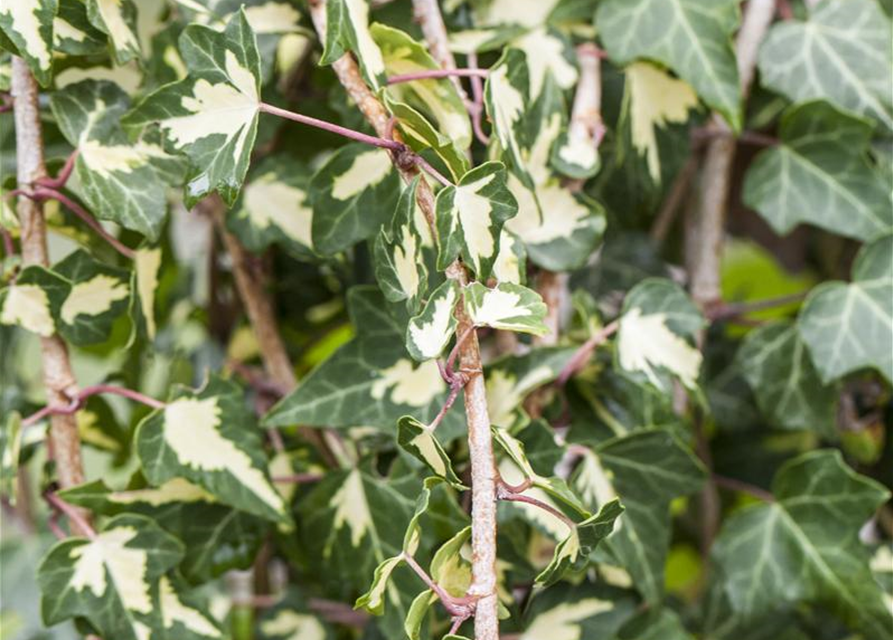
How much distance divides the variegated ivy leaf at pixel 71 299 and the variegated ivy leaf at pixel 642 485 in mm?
290

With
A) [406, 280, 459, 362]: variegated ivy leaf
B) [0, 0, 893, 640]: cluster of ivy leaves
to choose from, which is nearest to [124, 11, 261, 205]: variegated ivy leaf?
[0, 0, 893, 640]: cluster of ivy leaves

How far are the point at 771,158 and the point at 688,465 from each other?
0.26m

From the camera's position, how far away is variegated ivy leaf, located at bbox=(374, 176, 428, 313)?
0.47m

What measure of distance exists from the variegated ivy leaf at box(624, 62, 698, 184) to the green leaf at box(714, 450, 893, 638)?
0.77 feet

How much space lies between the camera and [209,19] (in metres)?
0.61

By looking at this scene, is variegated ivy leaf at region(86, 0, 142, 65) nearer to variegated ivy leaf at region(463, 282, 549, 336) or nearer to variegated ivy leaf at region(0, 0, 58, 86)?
variegated ivy leaf at region(0, 0, 58, 86)

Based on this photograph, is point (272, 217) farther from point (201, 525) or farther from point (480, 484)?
point (480, 484)

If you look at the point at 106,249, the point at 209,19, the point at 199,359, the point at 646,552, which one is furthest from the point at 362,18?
the point at 199,359

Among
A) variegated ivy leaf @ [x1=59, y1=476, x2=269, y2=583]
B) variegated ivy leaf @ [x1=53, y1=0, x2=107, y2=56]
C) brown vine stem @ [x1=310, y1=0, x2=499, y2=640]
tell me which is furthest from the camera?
variegated ivy leaf @ [x1=59, y1=476, x2=269, y2=583]

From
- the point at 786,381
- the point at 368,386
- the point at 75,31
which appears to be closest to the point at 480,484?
the point at 368,386

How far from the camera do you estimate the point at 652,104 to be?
0.74 metres

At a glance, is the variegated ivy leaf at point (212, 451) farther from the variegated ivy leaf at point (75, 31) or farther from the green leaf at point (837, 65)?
the green leaf at point (837, 65)

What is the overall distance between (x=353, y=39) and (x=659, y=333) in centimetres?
28

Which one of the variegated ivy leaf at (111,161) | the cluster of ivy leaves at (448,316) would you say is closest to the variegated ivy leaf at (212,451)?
the cluster of ivy leaves at (448,316)
